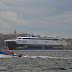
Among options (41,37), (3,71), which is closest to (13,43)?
(41,37)

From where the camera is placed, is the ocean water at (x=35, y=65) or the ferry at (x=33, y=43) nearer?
the ocean water at (x=35, y=65)

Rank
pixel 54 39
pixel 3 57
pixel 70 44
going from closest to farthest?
pixel 3 57 < pixel 54 39 < pixel 70 44

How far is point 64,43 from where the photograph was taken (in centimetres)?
18200

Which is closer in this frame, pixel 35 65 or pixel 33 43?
pixel 35 65

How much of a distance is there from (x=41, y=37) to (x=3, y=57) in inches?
4330

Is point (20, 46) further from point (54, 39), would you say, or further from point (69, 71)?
point (69, 71)

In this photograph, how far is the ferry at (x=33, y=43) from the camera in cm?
15862

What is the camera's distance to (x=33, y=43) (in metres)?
160

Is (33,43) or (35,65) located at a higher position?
(35,65)

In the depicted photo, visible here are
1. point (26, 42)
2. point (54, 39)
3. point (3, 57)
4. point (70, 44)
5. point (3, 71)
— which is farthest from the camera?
point (70, 44)

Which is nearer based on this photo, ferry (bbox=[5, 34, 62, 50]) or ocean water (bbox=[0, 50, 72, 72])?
ocean water (bbox=[0, 50, 72, 72])

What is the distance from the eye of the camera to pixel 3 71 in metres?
33.1

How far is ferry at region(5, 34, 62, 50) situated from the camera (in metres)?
159

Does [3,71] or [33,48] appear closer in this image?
[3,71]
